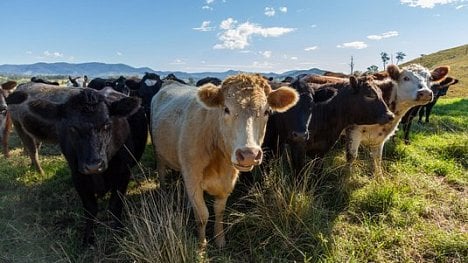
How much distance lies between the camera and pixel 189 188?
427cm

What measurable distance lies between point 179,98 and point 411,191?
356 cm

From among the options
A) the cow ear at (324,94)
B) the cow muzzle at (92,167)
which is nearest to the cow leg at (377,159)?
the cow ear at (324,94)

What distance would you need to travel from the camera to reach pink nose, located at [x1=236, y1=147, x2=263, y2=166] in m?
3.26

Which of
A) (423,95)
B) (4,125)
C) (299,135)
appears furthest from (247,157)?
(4,125)

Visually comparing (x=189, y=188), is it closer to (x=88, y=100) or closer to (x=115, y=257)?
(x=115, y=257)

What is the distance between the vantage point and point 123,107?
4.55 meters

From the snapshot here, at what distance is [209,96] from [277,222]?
1631 millimetres

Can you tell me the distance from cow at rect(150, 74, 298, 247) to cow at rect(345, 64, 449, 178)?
245 cm

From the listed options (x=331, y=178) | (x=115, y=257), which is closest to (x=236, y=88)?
(x=115, y=257)

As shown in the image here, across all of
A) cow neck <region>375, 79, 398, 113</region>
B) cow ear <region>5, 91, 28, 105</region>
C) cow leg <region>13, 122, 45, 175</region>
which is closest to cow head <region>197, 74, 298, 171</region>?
cow ear <region>5, 91, 28, 105</region>

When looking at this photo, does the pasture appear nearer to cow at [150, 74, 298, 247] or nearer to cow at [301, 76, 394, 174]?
cow at [150, 74, 298, 247]

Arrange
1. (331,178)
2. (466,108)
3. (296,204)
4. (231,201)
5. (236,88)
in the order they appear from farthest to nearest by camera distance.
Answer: (466,108) → (331,178) → (231,201) → (296,204) → (236,88)

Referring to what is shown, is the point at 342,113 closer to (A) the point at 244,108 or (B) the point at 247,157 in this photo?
(A) the point at 244,108

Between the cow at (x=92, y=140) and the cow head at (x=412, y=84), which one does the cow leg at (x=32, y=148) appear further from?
the cow head at (x=412, y=84)
